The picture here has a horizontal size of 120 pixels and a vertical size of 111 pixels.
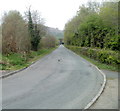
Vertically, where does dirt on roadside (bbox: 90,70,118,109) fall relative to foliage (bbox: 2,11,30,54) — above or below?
below

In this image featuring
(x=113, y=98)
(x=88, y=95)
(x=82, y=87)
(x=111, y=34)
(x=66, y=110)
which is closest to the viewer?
(x=66, y=110)

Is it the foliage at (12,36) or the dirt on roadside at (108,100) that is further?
the foliage at (12,36)

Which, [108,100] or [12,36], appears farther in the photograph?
[12,36]

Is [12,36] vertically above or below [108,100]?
above

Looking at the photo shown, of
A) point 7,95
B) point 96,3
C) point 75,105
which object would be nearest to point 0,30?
point 7,95

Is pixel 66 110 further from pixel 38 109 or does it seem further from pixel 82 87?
pixel 82 87

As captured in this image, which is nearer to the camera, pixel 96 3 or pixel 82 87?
pixel 82 87

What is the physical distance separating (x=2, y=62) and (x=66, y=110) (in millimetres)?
10291

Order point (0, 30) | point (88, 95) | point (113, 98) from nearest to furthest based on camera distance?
1. point (113, 98)
2. point (88, 95)
3. point (0, 30)

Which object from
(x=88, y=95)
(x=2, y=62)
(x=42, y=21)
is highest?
(x=42, y=21)

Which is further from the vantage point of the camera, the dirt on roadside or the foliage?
the foliage

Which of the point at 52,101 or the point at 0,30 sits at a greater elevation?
the point at 0,30

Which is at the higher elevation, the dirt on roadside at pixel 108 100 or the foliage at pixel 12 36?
the foliage at pixel 12 36

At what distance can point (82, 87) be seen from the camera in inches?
305
